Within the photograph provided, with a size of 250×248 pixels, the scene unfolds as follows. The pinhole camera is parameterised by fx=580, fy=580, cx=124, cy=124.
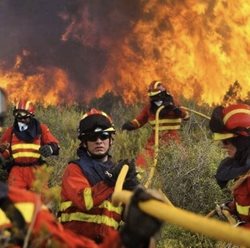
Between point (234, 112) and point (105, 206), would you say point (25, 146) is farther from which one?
point (234, 112)

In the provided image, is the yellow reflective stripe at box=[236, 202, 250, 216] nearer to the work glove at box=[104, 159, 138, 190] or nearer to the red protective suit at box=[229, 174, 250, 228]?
the red protective suit at box=[229, 174, 250, 228]

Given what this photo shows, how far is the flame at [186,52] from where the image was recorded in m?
15.3

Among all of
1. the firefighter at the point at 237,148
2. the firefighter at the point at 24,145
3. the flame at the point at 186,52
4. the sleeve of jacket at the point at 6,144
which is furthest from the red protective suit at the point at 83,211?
the flame at the point at 186,52

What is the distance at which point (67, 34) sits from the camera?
19.6 meters

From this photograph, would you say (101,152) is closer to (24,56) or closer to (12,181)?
(12,181)

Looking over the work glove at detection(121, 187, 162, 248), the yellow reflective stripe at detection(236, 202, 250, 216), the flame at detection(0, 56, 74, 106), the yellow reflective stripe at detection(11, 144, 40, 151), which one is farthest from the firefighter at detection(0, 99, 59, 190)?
the flame at detection(0, 56, 74, 106)

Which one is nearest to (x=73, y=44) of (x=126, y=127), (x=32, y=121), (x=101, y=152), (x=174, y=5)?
(x=174, y=5)

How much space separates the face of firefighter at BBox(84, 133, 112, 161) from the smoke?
13.3m

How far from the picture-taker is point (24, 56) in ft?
62.0

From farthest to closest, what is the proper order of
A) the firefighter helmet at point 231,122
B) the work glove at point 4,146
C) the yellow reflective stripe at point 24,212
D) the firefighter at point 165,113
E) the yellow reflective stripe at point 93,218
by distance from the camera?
the firefighter at point 165,113
the work glove at point 4,146
the yellow reflective stripe at point 93,218
the firefighter helmet at point 231,122
the yellow reflective stripe at point 24,212

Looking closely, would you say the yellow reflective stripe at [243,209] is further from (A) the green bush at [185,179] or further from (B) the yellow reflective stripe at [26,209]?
(B) the yellow reflective stripe at [26,209]

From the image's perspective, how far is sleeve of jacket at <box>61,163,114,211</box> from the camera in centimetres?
412

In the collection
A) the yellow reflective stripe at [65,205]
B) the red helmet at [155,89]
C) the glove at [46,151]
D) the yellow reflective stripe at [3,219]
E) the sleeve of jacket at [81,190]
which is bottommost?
the yellow reflective stripe at [3,219]

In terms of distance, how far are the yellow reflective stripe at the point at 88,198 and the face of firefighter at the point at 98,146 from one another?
1.75ft
